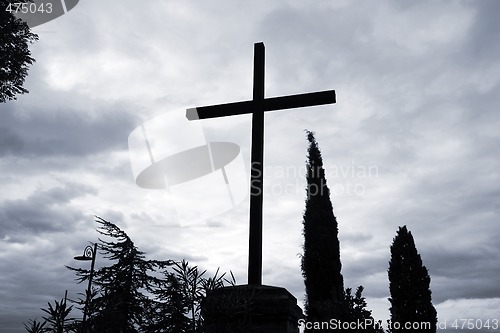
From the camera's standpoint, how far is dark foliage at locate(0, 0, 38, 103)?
1516cm

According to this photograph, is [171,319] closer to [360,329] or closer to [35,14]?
[360,329]

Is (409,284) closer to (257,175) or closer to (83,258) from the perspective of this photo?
(83,258)

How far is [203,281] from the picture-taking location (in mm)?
4684

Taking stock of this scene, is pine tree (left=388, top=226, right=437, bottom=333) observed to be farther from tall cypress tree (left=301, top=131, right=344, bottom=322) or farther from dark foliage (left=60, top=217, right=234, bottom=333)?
dark foliage (left=60, top=217, right=234, bottom=333)

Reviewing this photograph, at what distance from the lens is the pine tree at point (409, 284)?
680 inches

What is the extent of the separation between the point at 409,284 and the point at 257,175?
536 inches

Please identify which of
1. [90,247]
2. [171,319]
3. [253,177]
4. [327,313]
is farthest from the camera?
[90,247]

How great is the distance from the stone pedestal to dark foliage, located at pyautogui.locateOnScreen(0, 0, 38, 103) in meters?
14.1

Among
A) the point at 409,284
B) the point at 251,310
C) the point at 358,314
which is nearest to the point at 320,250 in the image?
the point at 409,284

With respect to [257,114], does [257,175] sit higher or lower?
lower

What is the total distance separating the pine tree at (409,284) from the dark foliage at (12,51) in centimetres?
1622

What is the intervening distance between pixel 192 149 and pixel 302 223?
1268cm

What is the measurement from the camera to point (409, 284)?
58.0 feet

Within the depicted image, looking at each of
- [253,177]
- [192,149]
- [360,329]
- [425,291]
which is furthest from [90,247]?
[425,291]
